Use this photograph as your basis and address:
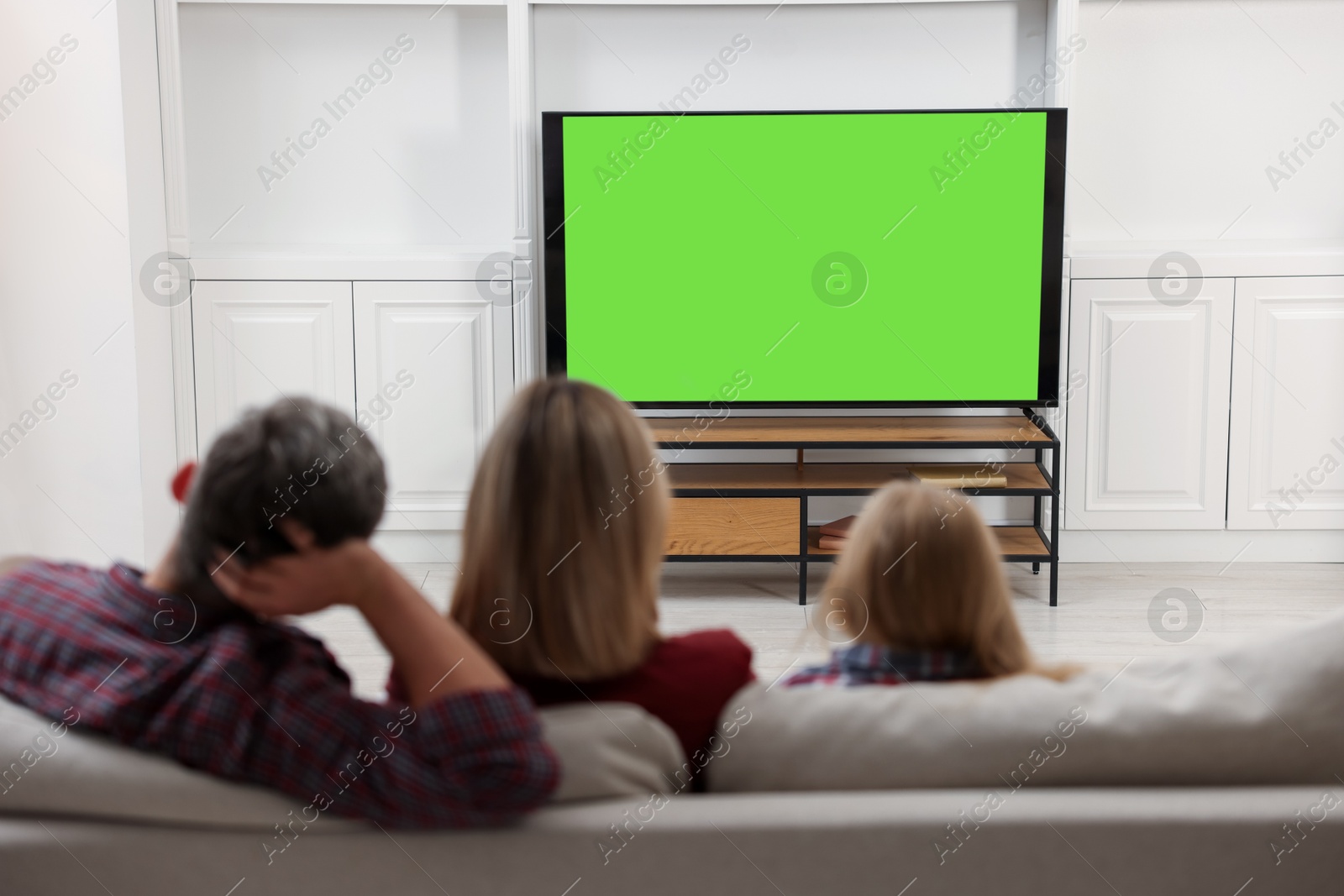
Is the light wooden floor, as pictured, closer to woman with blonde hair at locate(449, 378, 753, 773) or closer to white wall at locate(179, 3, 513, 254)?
white wall at locate(179, 3, 513, 254)

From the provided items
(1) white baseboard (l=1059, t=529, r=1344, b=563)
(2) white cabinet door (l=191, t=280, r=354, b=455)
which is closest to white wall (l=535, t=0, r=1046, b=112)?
(2) white cabinet door (l=191, t=280, r=354, b=455)

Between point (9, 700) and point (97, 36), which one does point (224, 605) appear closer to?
point (9, 700)

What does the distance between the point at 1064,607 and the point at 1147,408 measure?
0.81m

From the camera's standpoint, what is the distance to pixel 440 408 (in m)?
3.73

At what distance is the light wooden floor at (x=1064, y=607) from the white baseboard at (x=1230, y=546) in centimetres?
4

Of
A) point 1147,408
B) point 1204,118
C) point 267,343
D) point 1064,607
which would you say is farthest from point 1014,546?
point 267,343

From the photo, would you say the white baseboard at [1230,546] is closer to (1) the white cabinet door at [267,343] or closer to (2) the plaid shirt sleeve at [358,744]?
(1) the white cabinet door at [267,343]

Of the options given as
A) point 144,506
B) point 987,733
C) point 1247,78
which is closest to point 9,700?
point 987,733

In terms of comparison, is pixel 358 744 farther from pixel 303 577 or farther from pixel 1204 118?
pixel 1204 118

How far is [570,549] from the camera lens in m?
0.91

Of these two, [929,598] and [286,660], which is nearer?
[286,660]

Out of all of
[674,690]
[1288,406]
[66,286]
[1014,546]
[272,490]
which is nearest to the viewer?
[272,490]

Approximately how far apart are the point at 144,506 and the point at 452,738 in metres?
2.85

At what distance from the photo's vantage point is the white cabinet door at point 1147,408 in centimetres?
363
